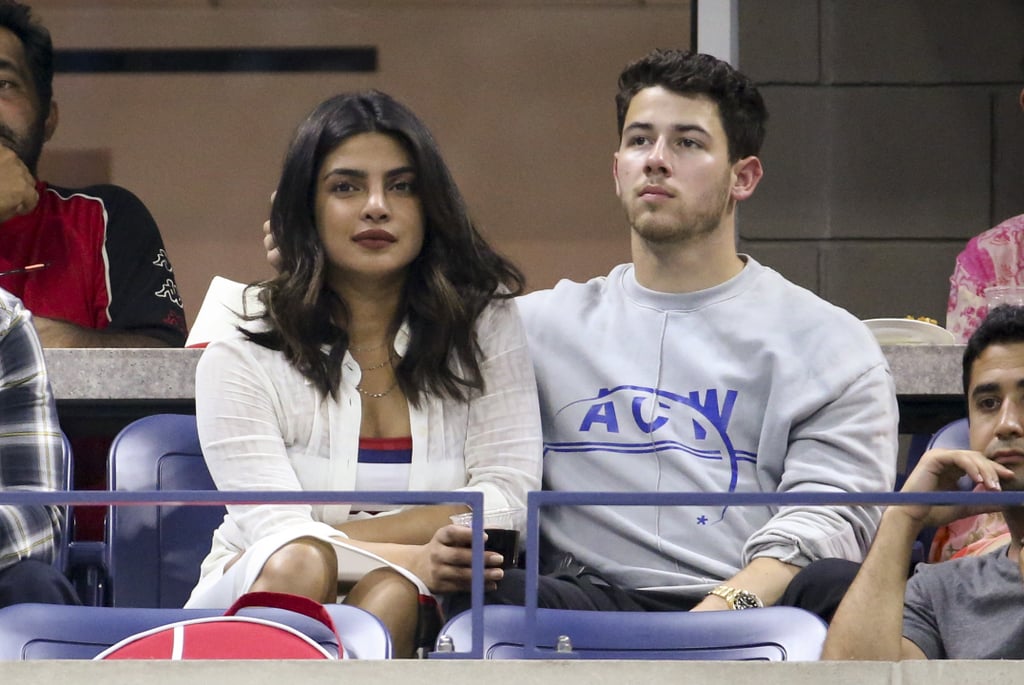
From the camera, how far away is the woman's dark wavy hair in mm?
2449

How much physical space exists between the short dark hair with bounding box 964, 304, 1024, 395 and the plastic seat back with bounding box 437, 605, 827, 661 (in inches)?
24.6

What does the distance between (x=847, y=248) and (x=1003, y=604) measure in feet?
7.49

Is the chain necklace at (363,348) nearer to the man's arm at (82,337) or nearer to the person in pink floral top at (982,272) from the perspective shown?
the man's arm at (82,337)

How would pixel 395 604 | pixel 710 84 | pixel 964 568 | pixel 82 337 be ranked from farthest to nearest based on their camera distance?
1. pixel 82 337
2. pixel 710 84
3. pixel 964 568
4. pixel 395 604

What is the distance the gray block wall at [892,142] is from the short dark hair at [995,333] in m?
1.82

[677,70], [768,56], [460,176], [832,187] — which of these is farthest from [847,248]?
[677,70]

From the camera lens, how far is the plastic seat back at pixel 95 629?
188 centimetres

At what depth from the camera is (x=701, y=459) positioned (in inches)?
95.4

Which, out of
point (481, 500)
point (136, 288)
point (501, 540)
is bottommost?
point (501, 540)

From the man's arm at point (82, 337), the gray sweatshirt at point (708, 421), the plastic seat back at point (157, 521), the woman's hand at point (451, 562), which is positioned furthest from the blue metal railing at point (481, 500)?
the man's arm at point (82, 337)

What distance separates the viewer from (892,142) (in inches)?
170

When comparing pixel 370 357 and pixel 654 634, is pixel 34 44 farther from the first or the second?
pixel 654 634

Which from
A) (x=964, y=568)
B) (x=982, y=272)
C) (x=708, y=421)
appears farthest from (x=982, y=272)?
(x=964, y=568)

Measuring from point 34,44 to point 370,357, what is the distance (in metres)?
1.27
